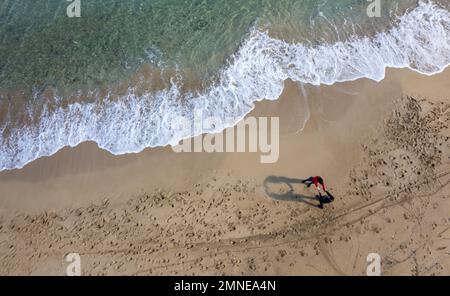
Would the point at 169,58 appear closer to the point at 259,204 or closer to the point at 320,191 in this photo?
the point at 259,204

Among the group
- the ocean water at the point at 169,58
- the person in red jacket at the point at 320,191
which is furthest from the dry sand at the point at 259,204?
the ocean water at the point at 169,58

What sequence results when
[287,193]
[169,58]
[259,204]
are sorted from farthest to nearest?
[169,58] < [287,193] < [259,204]

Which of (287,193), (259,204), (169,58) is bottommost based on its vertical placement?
(259,204)

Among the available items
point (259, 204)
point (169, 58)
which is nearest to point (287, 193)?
point (259, 204)

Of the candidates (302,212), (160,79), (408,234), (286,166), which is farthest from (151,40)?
(408,234)
